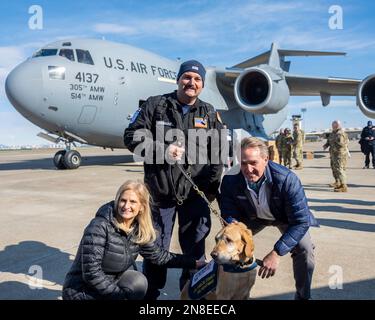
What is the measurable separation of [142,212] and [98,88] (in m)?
9.37

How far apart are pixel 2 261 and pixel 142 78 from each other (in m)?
9.45

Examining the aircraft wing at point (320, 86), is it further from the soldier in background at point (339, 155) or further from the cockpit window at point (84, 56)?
the cockpit window at point (84, 56)

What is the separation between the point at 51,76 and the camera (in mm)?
10719

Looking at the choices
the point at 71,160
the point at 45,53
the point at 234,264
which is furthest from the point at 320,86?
the point at 234,264

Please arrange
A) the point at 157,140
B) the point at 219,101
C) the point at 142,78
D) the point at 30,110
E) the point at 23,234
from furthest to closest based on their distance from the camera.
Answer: the point at 219,101
the point at 142,78
the point at 30,110
the point at 23,234
the point at 157,140

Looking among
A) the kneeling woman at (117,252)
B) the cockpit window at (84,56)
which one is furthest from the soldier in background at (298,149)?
the kneeling woman at (117,252)

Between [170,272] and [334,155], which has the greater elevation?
[334,155]

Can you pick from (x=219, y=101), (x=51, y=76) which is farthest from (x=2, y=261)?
(x=219, y=101)

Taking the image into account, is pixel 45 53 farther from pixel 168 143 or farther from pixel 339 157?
pixel 168 143

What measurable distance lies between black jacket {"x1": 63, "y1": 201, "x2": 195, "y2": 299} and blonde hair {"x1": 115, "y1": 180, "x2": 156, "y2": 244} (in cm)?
6

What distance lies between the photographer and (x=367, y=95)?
1057 centimetres

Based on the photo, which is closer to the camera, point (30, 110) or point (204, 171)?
point (204, 171)

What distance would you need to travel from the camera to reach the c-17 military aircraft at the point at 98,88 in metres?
10.6
